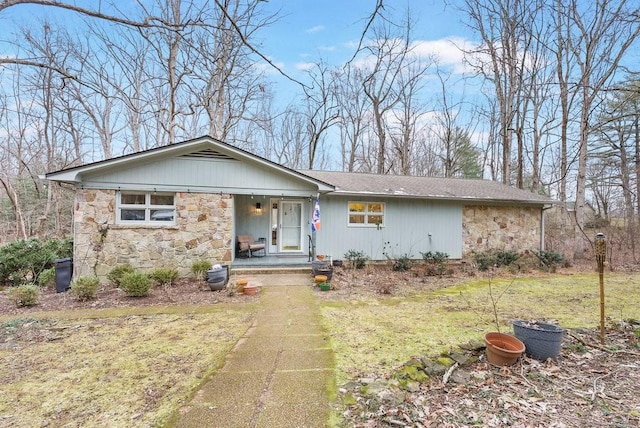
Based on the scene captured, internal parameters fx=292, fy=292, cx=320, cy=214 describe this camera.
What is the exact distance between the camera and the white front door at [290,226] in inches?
415

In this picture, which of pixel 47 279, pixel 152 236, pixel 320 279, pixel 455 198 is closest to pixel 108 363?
pixel 320 279

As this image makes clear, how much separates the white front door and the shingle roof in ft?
4.77

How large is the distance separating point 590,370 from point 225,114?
18.9 metres

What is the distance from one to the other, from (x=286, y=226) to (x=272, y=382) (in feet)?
25.3

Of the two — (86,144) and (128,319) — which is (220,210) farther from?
(86,144)

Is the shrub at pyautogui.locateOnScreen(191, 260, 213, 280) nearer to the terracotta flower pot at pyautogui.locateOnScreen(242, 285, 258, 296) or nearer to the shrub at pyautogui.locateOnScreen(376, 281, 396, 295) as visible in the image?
the terracotta flower pot at pyautogui.locateOnScreen(242, 285, 258, 296)

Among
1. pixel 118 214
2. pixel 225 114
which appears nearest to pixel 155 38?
pixel 225 114

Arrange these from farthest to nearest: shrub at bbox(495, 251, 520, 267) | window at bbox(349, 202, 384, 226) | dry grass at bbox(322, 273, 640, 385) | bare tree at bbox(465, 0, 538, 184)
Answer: bare tree at bbox(465, 0, 538, 184), shrub at bbox(495, 251, 520, 267), window at bbox(349, 202, 384, 226), dry grass at bbox(322, 273, 640, 385)

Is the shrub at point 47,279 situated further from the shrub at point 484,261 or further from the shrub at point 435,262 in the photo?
the shrub at point 484,261

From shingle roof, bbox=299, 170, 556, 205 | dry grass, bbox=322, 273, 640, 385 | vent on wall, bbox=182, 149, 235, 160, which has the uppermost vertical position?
vent on wall, bbox=182, 149, 235, 160

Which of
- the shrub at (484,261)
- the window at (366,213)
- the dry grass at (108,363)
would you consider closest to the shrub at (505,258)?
the shrub at (484,261)

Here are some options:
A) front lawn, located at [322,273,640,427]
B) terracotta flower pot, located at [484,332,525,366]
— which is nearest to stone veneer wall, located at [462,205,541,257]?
front lawn, located at [322,273,640,427]

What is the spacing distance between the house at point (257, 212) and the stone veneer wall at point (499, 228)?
0.13 ft

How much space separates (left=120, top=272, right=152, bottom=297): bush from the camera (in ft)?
20.7
